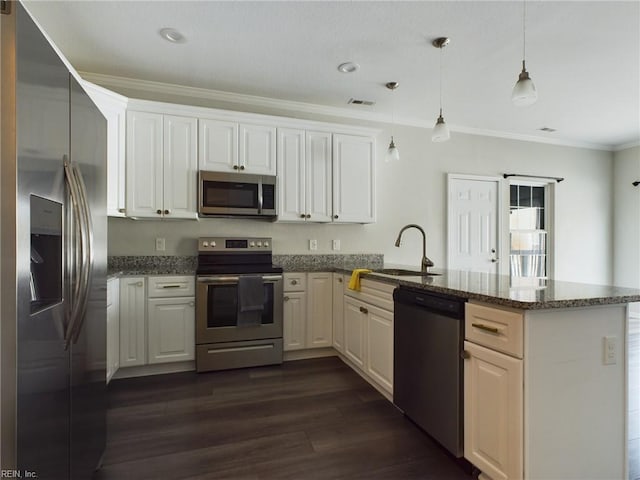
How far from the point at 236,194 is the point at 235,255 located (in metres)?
0.60

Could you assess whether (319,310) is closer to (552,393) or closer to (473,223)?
(552,393)

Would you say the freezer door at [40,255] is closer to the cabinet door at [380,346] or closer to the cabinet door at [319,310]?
the cabinet door at [380,346]

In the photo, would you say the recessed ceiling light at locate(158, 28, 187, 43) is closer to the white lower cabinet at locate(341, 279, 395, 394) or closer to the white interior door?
the white lower cabinet at locate(341, 279, 395, 394)

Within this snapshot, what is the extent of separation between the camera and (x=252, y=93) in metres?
3.37

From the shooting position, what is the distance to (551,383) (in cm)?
137

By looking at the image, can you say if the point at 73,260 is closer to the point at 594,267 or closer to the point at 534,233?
the point at 534,233

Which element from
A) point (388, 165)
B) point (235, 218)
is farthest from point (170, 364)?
point (388, 165)

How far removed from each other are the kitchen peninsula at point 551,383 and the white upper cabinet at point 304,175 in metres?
2.09

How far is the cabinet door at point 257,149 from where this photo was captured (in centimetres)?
315

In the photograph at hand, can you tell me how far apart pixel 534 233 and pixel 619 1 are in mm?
3329

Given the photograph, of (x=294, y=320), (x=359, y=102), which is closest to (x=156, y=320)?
(x=294, y=320)

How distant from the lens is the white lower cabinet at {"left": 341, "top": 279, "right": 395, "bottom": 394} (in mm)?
2307

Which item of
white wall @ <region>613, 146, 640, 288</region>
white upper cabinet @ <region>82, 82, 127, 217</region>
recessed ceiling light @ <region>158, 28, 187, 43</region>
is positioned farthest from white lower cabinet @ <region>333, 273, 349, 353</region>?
white wall @ <region>613, 146, 640, 288</region>

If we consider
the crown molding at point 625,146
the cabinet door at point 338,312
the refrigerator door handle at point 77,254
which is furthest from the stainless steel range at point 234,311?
the crown molding at point 625,146
